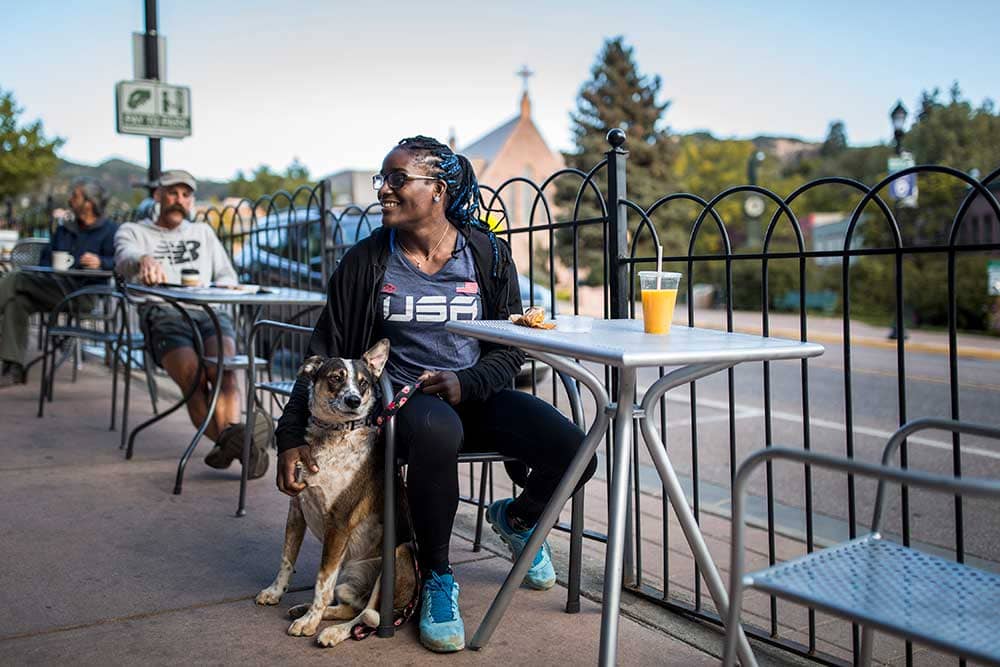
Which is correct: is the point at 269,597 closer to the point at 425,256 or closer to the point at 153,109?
the point at 425,256

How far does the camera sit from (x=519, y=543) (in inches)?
137

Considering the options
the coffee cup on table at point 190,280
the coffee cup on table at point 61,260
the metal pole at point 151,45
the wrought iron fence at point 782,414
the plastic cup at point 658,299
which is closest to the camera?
the plastic cup at point 658,299

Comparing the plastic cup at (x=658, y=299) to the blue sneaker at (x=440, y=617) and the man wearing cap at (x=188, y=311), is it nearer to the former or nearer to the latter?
the blue sneaker at (x=440, y=617)

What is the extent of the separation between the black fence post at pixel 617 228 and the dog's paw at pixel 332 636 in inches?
61.4

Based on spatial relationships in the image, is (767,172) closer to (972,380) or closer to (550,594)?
(972,380)

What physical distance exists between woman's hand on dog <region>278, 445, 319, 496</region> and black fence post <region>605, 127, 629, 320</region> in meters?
1.34

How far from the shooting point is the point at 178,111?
838 centimetres

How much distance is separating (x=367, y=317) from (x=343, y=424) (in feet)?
1.44

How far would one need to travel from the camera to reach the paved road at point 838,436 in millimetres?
5859

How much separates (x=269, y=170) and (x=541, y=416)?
69.3 m

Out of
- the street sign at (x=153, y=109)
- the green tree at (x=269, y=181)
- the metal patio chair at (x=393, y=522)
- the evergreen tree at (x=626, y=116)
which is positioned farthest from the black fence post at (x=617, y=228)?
the green tree at (x=269, y=181)

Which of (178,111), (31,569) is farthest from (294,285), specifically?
(31,569)

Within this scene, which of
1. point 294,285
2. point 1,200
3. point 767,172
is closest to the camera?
point 294,285

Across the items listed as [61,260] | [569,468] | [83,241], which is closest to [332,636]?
[569,468]
